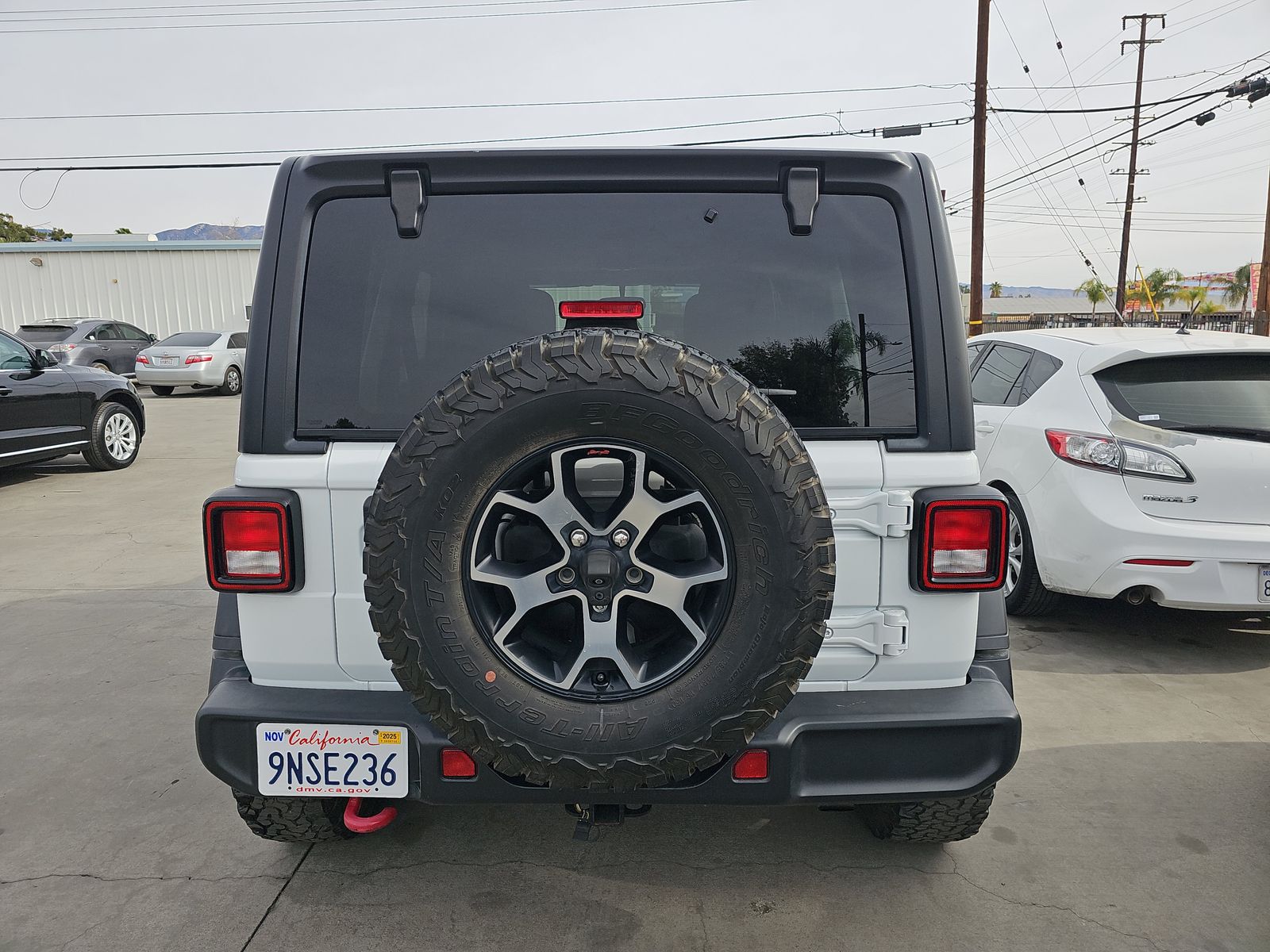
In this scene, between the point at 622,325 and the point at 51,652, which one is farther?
the point at 51,652

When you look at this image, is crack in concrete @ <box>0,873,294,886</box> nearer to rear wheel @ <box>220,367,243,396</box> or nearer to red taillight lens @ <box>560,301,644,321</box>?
red taillight lens @ <box>560,301,644,321</box>

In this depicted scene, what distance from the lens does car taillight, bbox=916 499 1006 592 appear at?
7.03 feet

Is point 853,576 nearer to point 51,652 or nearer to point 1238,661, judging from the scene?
point 1238,661

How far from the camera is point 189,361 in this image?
760 inches

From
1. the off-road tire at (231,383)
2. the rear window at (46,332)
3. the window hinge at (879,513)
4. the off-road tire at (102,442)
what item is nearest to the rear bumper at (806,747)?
the window hinge at (879,513)

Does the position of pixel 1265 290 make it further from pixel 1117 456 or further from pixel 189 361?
pixel 189 361

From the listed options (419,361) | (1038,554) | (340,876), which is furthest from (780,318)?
(1038,554)

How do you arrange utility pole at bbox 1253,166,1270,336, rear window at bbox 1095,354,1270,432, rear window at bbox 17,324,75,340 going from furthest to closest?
rear window at bbox 17,324,75,340
utility pole at bbox 1253,166,1270,336
rear window at bbox 1095,354,1270,432

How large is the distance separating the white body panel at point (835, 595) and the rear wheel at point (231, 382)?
64.1 feet

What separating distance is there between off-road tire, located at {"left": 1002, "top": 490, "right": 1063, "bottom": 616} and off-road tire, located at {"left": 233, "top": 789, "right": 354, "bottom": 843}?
3.59 m

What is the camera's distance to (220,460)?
36.2 ft

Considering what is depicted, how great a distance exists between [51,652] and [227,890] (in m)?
2.73

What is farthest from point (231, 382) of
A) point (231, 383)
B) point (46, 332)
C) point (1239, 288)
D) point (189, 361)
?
point (1239, 288)

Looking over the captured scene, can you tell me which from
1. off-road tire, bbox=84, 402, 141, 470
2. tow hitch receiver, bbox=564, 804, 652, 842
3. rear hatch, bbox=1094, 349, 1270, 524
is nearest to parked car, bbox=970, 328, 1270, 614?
rear hatch, bbox=1094, 349, 1270, 524
